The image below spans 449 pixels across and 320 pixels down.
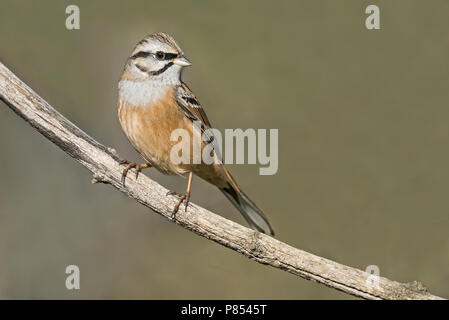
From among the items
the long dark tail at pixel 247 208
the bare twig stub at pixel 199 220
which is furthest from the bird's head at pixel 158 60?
the long dark tail at pixel 247 208

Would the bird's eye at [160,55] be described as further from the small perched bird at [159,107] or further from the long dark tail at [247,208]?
the long dark tail at [247,208]

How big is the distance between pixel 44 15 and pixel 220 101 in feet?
11.8

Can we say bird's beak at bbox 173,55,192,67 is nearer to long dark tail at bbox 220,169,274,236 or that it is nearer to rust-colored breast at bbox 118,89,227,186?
rust-colored breast at bbox 118,89,227,186

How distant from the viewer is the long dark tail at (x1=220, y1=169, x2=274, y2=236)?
6484 millimetres

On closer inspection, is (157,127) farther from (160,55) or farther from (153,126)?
(160,55)

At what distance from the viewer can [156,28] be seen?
1038 cm

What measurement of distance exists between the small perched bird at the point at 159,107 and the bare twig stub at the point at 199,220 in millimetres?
475

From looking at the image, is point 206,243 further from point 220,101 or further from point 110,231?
point 220,101

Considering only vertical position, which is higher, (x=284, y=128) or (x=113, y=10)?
(x=113, y=10)

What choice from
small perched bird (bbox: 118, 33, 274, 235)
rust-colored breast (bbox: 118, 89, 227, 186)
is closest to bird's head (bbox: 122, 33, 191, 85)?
small perched bird (bbox: 118, 33, 274, 235)

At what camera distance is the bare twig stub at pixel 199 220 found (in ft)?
16.6

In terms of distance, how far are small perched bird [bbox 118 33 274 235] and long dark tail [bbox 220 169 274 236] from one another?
12 mm

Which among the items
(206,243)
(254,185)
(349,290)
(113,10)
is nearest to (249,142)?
(254,185)

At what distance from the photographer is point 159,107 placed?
6203 millimetres
